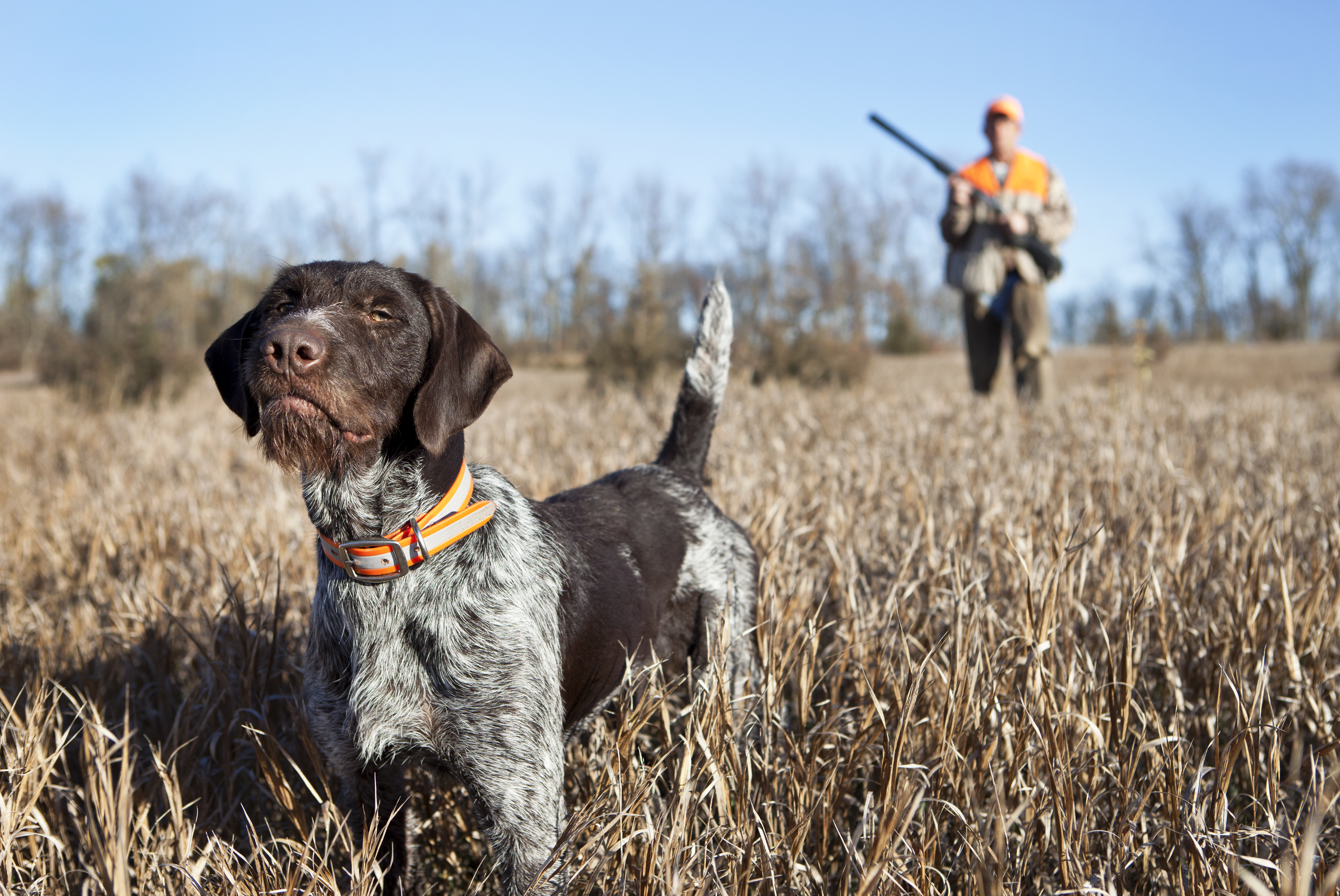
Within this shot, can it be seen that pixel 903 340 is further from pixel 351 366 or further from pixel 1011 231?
pixel 351 366

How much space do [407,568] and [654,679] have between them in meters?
0.63

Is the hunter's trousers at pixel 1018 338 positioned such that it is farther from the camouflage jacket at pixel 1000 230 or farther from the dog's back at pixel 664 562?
the dog's back at pixel 664 562

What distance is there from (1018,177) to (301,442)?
26.2 feet

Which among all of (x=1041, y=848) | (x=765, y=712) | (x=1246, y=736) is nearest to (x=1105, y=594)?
(x=1246, y=736)

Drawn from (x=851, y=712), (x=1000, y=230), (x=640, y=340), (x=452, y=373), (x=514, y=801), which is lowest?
(x=851, y=712)

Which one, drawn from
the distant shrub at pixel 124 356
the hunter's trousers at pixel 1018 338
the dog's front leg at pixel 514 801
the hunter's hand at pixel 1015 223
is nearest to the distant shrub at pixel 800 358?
the hunter's trousers at pixel 1018 338

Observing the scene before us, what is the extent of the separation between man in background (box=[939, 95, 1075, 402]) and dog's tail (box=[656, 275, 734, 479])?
5918mm

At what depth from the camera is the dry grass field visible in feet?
5.91

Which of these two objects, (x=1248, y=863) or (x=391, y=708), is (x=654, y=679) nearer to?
(x=391, y=708)

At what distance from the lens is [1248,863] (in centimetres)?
182

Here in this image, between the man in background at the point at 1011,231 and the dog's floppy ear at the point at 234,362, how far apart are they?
727cm

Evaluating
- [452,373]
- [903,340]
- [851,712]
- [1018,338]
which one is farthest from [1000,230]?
[903,340]

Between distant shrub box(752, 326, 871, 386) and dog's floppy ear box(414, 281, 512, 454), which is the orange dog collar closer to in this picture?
dog's floppy ear box(414, 281, 512, 454)

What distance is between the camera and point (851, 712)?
255 centimetres
